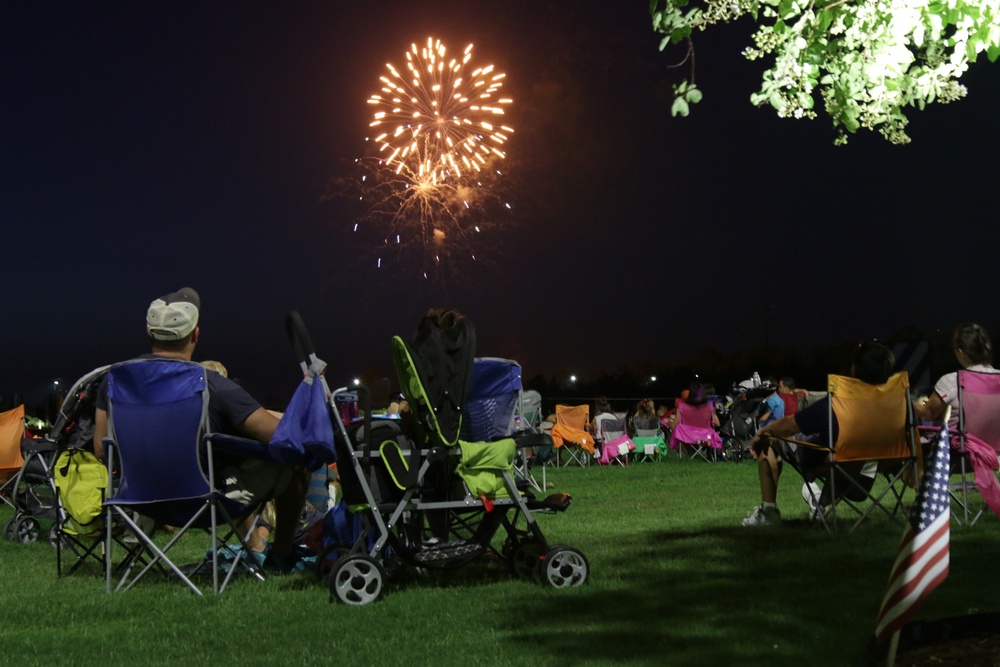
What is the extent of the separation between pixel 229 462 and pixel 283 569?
2.54ft

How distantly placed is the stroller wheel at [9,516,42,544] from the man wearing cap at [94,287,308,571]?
3.39 m

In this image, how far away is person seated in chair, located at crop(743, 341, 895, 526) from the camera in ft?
23.3

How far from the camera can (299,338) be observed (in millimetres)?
5402

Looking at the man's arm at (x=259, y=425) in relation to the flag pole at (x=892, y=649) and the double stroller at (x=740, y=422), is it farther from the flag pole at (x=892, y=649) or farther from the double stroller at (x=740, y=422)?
the double stroller at (x=740, y=422)

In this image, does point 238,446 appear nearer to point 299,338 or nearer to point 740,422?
point 299,338

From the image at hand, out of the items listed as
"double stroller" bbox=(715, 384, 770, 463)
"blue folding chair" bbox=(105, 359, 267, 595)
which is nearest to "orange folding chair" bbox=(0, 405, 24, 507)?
"blue folding chair" bbox=(105, 359, 267, 595)

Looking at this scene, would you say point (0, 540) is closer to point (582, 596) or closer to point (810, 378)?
point (582, 596)

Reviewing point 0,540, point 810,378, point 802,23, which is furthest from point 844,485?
point 810,378

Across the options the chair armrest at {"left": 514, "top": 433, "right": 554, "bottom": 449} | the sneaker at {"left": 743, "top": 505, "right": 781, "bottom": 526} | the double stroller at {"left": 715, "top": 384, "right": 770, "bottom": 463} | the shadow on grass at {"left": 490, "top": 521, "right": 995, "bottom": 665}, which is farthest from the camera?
the double stroller at {"left": 715, "top": 384, "right": 770, "bottom": 463}

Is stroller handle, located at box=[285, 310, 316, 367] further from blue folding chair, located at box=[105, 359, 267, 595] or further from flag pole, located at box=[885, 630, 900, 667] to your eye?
flag pole, located at box=[885, 630, 900, 667]

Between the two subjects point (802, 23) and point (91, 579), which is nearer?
point (802, 23)

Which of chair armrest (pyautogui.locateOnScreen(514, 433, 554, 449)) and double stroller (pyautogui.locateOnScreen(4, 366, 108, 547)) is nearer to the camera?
chair armrest (pyautogui.locateOnScreen(514, 433, 554, 449))

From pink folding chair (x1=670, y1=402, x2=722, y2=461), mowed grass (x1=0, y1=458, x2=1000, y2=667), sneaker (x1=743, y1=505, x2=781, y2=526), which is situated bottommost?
pink folding chair (x1=670, y1=402, x2=722, y2=461)

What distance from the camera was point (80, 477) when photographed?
659 cm
